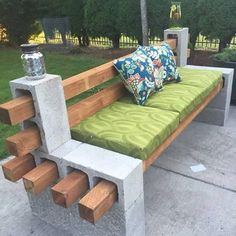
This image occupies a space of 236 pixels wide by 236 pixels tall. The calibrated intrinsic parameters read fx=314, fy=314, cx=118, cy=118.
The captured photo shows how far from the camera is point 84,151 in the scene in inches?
77.0

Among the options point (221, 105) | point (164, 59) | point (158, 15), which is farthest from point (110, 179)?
point (158, 15)

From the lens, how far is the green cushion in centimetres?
255

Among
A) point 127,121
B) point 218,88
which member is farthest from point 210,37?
point 127,121

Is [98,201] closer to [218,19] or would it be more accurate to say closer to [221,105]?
[221,105]

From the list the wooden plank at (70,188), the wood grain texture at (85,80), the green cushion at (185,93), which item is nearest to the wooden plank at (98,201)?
the wooden plank at (70,188)

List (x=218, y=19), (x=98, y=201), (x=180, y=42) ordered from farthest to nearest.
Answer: (x=218, y=19), (x=180, y=42), (x=98, y=201)

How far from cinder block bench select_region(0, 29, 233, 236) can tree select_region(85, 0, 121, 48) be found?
441cm

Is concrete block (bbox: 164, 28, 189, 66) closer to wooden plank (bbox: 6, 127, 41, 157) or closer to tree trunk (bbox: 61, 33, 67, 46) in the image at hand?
wooden plank (bbox: 6, 127, 41, 157)

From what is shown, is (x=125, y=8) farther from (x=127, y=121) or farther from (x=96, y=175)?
(x=96, y=175)

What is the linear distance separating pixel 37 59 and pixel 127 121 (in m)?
0.79

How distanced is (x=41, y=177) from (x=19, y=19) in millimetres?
7669

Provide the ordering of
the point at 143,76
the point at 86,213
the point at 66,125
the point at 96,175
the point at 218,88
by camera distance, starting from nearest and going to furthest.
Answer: the point at 86,213, the point at 96,175, the point at 66,125, the point at 143,76, the point at 218,88

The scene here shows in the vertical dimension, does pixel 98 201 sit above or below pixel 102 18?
below

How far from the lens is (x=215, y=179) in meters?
2.68
